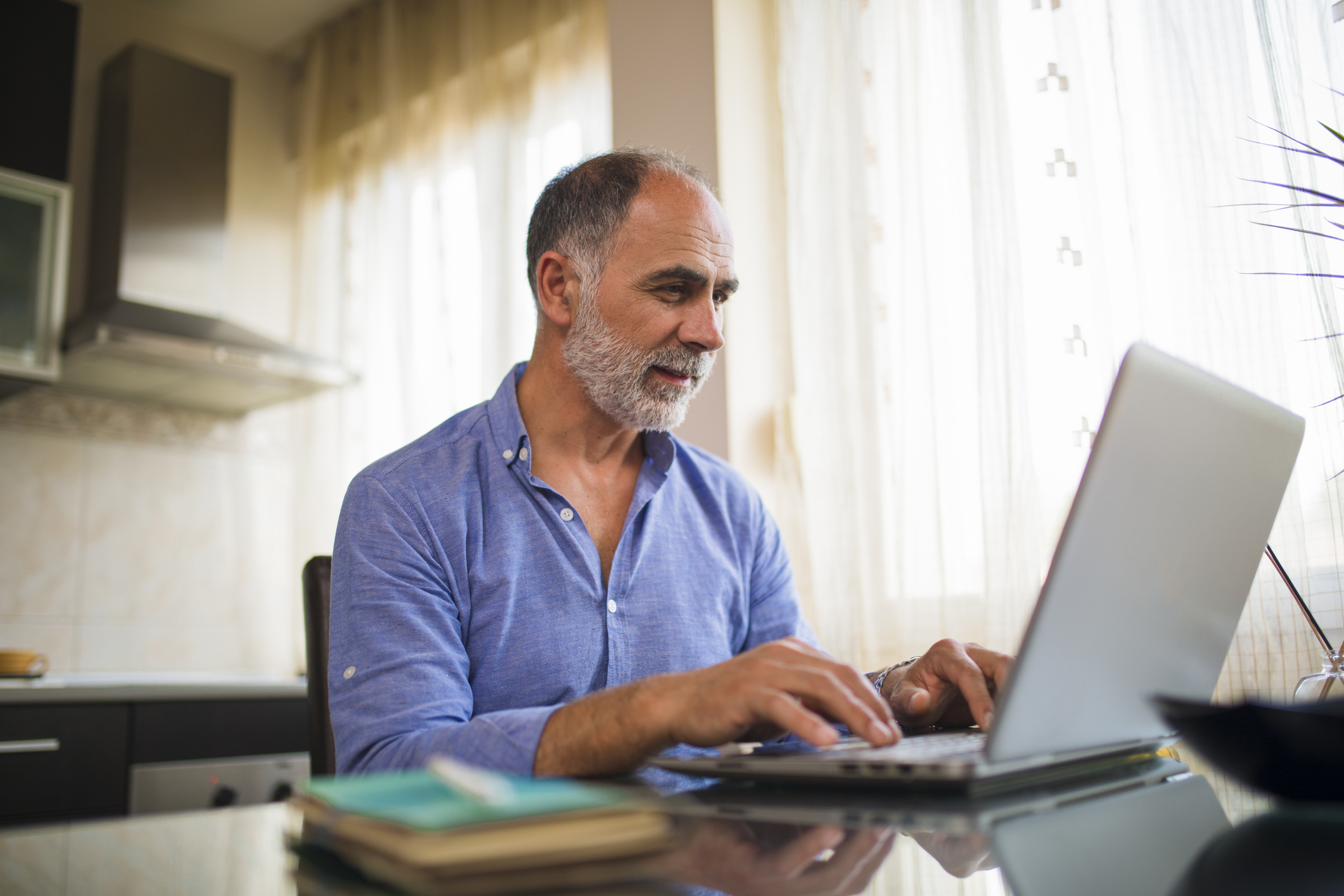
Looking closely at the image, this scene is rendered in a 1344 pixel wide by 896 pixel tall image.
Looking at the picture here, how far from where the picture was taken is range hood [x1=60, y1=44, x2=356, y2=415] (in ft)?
9.55

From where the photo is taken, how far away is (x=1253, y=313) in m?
1.52

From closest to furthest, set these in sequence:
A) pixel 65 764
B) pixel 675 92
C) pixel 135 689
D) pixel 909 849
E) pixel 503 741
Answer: pixel 909 849 → pixel 503 741 → pixel 65 764 → pixel 135 689 → pixel 675 92

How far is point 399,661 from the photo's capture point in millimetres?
987

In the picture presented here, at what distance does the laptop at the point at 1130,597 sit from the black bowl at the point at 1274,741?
0.07m

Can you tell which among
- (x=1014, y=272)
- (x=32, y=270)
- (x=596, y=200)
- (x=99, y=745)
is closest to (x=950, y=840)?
(x=596, y=200)

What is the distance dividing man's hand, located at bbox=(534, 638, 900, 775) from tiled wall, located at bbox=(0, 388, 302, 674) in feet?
9.18

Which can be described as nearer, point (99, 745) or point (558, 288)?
point (558, 288)

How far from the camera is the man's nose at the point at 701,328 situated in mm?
1404

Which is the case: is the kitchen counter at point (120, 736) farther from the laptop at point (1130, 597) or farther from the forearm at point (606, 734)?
the laptop at point (1130, 597)

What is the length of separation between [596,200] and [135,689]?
1664mm

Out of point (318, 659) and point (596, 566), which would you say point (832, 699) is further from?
point (318, 659)

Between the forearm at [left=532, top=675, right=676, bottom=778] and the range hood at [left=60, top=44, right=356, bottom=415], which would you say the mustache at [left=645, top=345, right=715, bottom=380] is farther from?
the range hood at [left=60, top=44, right=356, bottom=415]

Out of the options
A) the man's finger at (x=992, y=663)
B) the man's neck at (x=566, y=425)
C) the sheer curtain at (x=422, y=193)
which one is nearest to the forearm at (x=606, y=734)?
the man's finger at (x=992, y=663)

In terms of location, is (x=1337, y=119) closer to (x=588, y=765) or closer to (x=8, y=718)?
(x=588, y=765)
